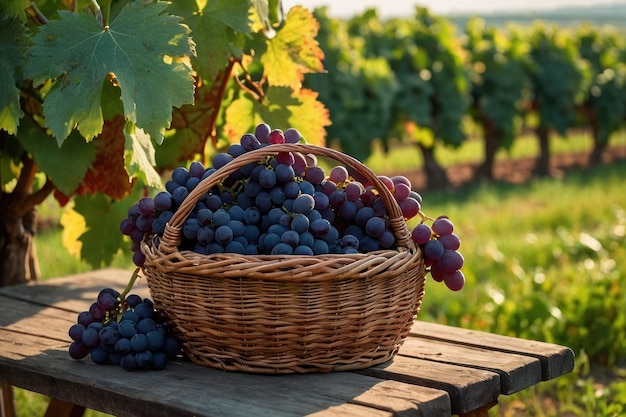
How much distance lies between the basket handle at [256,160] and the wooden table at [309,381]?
0.26 metres

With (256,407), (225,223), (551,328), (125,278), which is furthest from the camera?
(551,328)

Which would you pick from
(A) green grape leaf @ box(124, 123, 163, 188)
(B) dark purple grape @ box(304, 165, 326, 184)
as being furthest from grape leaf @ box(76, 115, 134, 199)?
(B) dark purple grape @ box(304, 165, 326, 184)

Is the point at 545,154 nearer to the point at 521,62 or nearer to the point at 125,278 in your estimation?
the point at 521,62

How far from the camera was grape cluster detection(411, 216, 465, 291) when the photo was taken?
1.81 m

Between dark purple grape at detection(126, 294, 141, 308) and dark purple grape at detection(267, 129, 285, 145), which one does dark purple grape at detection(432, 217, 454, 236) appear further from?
dark purple grape at detection(126, 294, 141, 308)

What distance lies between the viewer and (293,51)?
250 cm

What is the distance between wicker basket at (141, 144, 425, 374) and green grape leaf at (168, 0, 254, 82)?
2.07ft

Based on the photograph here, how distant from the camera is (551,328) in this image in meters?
3.69

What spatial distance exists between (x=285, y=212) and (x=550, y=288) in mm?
2809

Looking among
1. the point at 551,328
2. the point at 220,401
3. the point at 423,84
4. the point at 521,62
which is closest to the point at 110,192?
the point at 220,401

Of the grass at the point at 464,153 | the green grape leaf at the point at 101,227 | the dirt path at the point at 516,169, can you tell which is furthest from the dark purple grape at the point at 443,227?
the grass at the point at 464,153

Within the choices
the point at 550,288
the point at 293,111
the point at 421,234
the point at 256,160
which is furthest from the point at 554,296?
the point at 256,160

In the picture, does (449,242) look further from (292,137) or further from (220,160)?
(220,160)

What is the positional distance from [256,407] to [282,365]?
0.69 feet
